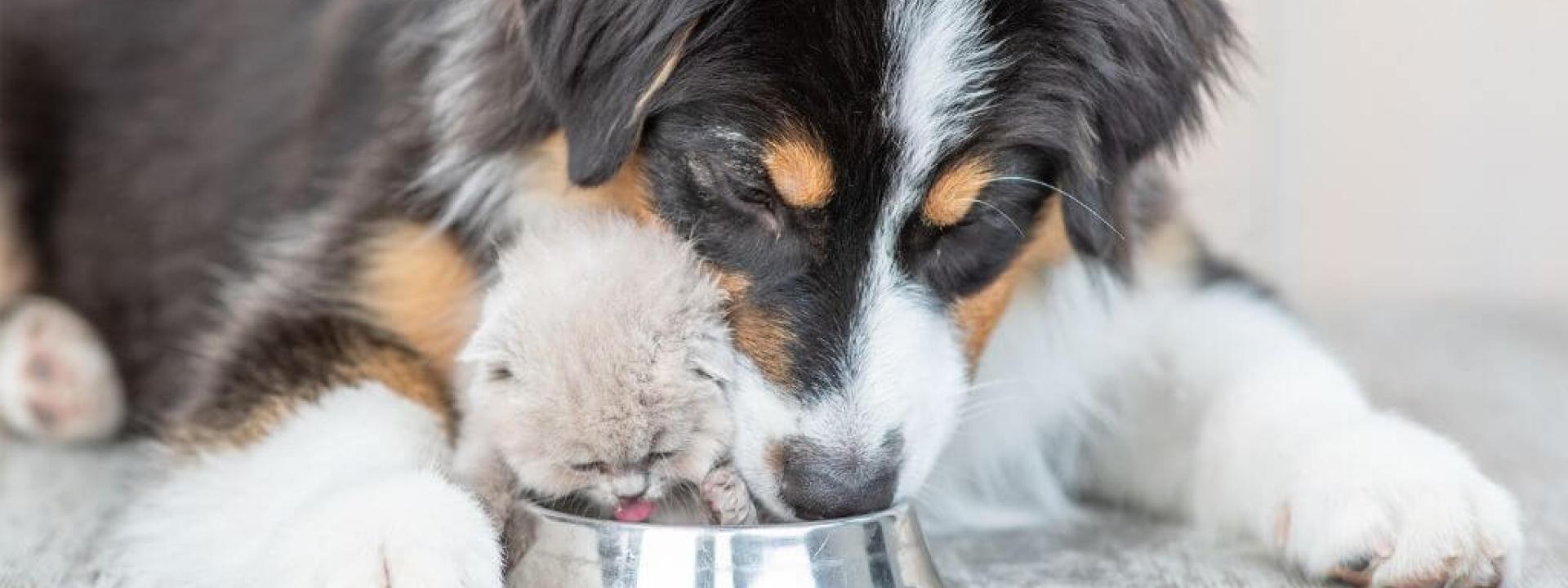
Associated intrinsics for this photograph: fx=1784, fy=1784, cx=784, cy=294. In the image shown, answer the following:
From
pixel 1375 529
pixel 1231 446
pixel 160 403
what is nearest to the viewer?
pixel 1375 529

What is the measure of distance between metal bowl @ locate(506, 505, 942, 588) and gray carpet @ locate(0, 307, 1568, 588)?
49 cm

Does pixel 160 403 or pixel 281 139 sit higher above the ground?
pixel 281 139

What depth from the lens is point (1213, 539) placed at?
2.80 m

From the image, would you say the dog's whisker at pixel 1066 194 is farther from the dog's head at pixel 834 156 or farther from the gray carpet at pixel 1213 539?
the gray carpet at pixel 1213 539

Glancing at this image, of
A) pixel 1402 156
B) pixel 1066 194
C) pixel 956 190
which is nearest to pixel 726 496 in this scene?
pixel 956 190

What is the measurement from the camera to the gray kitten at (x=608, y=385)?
2068 mm

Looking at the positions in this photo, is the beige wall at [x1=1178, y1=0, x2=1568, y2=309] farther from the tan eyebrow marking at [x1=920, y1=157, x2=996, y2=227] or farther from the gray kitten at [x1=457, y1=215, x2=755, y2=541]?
the gray kitten at [x1=457, y1=215, x2=755, y2=541]

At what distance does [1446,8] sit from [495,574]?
13.6 feet

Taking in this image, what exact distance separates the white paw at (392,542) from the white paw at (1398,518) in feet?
3.78

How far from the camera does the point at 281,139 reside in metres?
3.44

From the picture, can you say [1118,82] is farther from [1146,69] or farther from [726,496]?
[726,496]

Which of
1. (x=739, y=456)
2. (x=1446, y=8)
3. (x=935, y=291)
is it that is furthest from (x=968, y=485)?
(x=1446, y=8)

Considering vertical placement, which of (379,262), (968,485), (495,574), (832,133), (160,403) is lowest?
(160,403)

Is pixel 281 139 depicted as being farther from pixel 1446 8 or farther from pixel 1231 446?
pixel 1446 8
